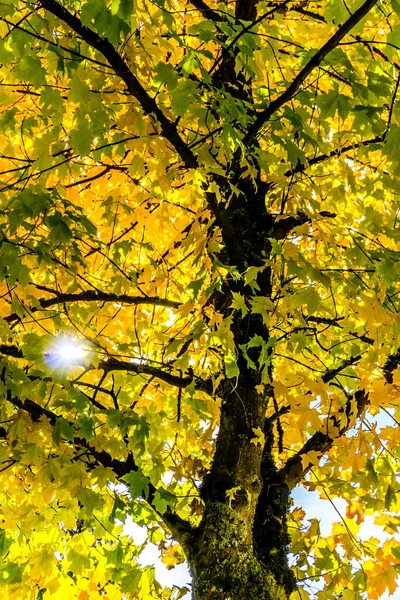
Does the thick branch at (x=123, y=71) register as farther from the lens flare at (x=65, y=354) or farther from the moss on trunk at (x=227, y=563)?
the moss on trunk at (x=227, y=563)

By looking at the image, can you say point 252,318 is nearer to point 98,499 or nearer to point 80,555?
point 98,499

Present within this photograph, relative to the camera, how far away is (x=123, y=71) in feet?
7.51

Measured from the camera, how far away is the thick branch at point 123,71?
2.08 m

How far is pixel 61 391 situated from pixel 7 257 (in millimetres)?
1136

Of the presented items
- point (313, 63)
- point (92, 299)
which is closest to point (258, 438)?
point (92, 299)

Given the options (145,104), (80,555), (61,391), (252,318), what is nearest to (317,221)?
(252,318)

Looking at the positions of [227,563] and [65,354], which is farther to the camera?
[65,354]

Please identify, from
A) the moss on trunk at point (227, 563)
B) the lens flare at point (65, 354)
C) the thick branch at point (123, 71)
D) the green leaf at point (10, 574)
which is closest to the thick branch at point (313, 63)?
the thick branch at point (123, 71)

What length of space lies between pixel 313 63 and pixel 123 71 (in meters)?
0.86

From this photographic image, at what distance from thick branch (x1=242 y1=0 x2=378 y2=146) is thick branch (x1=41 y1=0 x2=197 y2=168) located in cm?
35

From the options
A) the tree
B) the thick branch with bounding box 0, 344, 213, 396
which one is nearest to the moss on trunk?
the tree

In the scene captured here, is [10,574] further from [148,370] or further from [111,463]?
[148,370]

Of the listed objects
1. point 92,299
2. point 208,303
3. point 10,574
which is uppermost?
point 208,303

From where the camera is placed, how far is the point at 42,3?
200cm
